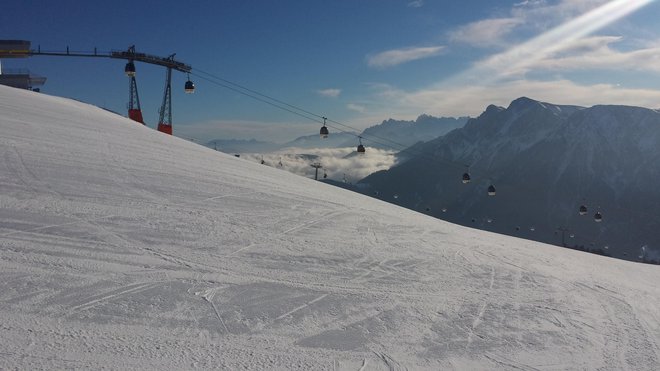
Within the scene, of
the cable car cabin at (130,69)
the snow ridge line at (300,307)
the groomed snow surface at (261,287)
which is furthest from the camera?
the cable car cabin at (130,69)

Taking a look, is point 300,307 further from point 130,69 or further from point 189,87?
point 189,87

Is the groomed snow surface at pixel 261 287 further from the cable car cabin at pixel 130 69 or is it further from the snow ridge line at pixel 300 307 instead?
the cable car cabin at pixel 130 69

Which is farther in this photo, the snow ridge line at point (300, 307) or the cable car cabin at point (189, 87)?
the cable car cabin at point (189, 87)

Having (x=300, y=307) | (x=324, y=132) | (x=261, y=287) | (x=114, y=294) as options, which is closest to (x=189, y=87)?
(x=324, y=132)

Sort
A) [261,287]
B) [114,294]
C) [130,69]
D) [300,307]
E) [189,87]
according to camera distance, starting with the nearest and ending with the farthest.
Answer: [114,294] < [300,307] < [261,287] < [130,69] < [189,87]

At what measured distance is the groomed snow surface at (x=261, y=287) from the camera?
211 inches

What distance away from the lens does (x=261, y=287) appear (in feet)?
23.5

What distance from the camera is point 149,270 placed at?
23.2 ft

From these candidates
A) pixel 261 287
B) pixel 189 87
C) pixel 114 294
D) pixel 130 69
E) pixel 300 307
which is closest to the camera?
pixel 114 294

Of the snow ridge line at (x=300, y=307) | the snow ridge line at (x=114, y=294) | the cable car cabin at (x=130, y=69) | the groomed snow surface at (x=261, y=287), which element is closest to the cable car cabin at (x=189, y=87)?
the cable car cabin at (x=130, y=69)

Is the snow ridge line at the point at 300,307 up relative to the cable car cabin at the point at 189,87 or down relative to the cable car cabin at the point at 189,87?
down

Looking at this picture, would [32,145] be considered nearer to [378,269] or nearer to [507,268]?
[378,269]

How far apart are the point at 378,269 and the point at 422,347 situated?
9.37ft

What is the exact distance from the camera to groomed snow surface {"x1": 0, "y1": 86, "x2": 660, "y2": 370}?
535 centimetres
